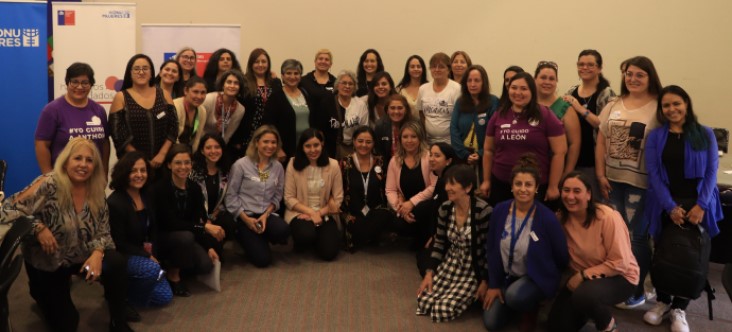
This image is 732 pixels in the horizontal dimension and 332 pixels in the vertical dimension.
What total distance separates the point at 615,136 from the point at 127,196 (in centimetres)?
263

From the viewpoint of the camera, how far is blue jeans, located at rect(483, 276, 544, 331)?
3107 mm

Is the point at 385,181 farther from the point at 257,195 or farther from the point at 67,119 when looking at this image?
the point at 67,119

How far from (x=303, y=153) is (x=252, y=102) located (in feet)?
1.98

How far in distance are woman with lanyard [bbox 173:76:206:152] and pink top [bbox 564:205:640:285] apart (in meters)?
2.43

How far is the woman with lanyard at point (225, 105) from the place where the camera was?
4.32 meters

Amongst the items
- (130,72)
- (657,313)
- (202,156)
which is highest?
(130,72)

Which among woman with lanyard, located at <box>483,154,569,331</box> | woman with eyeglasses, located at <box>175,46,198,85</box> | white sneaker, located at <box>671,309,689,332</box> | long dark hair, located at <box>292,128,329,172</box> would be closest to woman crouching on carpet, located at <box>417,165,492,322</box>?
woman with lanyard, located at <box>483,154,569,331</box>

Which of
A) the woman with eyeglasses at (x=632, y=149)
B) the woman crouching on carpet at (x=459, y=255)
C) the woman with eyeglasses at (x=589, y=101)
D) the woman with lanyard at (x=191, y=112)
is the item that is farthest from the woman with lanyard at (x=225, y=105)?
the woman with eyeglasses at (x=632, y=149)

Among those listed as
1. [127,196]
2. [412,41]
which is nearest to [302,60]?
[412,41]

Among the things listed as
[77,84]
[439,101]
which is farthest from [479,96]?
[77,84]

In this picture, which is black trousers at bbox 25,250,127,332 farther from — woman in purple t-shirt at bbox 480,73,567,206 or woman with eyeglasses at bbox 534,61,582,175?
woman with eyeglasses at bbox 534,61,582,175

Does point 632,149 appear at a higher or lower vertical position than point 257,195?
higher

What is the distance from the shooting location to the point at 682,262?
3.12 m

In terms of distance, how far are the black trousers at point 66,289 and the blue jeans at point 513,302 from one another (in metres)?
1.81
